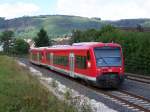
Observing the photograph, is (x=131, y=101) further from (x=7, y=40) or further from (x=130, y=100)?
(x=7, y=40)

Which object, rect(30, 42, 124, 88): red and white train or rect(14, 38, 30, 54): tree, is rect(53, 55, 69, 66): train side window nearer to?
rect(30, 42, 124, 88): red and white train

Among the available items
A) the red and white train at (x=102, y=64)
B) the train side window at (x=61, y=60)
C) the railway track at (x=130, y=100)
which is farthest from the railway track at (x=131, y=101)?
the train side window at (x=61, y=60)

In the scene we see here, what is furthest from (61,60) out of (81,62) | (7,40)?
(7,40)

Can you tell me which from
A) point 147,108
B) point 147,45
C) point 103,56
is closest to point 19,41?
point 147,45

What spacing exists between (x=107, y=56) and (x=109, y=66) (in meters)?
0.74

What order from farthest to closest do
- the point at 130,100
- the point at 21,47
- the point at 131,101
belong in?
the point at 21,47
the point at 130,100
the point at 131,101

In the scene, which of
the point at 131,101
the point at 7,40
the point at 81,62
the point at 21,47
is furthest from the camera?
the point at 7,40

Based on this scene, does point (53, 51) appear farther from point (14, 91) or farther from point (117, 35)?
point (14, 91)

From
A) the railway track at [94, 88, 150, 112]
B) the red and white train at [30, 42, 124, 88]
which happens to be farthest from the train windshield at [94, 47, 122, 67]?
the railway track at [94, 88, 150, 112]

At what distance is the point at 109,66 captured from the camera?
96.2 feet

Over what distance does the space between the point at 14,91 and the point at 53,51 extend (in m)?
32.3

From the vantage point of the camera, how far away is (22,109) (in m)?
13.1

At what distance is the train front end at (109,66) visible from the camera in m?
28.9

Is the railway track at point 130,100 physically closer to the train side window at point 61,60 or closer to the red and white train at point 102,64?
the red and white train at point 102,64
